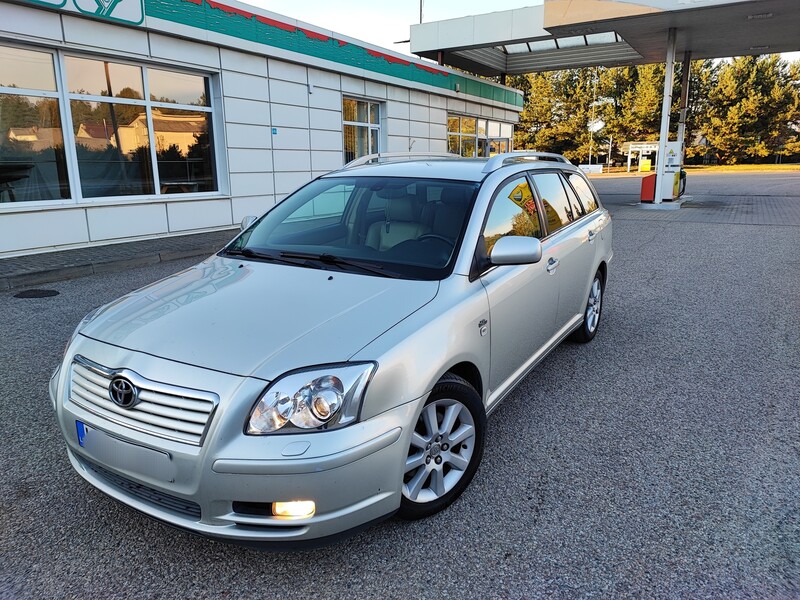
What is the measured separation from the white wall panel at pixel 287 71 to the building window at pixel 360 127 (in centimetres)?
188

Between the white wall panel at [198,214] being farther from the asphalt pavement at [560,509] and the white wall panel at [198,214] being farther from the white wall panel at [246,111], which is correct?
the asphalt pavement at [560,509]

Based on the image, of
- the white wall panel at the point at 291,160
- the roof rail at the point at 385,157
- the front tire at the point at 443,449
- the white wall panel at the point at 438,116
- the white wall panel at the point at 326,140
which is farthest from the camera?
the white wall panel at the point at 438,116

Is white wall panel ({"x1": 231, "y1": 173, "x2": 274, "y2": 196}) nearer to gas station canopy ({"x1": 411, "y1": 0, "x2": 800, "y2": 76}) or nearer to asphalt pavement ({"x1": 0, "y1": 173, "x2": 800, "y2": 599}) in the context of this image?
asphalt pavement ({"x1": 0, "y1": 173, "x2": 800, "y2": 599})

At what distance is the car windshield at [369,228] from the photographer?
10.4 ft

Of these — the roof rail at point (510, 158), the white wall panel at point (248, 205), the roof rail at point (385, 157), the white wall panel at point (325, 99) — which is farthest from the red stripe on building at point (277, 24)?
the roof rail at point (510, 158)

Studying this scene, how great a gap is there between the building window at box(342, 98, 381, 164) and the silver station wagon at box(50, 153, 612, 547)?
41.5 feet

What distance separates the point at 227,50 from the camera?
39.4 feet

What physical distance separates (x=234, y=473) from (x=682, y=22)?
1847 cm

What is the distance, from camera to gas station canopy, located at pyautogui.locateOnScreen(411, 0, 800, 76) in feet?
49.0

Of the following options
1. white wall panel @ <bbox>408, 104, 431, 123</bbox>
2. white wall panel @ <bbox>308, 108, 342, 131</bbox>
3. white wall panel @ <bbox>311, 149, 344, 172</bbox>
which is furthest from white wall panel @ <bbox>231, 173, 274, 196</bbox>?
white wall panel @ <bbox>408, 104, 431, 123</bbox>

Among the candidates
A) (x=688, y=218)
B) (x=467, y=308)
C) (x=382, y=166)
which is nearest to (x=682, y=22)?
(x=688, y=218)

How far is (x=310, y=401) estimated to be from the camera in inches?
85.3

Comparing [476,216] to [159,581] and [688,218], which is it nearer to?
[159,581]

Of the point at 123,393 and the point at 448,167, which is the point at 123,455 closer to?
the point at 123,393
